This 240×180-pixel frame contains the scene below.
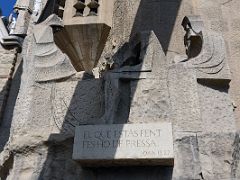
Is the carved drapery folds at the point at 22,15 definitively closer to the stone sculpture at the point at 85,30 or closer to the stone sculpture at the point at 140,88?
the stone sculpture at the point at 85,30

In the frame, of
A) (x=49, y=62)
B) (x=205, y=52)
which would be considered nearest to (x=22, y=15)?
(x=49, y=62)

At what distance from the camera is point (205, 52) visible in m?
4.67

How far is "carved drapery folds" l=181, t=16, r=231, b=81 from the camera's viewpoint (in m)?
4.52

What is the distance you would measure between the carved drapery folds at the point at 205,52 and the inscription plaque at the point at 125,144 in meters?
1.00

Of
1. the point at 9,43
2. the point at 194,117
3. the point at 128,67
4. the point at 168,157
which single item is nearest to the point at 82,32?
A: the point at 128,67

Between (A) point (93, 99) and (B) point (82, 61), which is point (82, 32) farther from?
(A) point (93, 99)

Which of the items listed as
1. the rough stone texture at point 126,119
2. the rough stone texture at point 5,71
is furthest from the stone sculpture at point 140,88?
the rough stone texture at point 5,71

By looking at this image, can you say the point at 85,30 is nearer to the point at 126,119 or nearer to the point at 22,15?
the point at 126,119

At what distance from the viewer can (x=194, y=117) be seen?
4176 millimetres

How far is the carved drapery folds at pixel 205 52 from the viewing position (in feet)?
14.8

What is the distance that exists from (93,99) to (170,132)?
1102 mm

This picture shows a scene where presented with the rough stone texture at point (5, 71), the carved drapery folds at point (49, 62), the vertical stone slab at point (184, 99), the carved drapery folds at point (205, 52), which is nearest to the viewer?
the vertical stone slab at point (184, 99)

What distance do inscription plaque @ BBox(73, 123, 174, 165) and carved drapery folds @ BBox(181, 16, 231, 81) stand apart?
39.4 inches

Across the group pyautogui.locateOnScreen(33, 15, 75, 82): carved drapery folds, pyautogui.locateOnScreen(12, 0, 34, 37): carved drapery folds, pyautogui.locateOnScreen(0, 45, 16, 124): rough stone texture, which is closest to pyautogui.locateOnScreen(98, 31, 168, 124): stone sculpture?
pyautogui.locateOnScreen(33, 15, 75, 82): carved drapery folds
